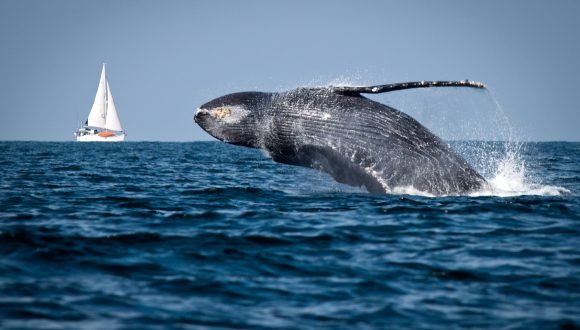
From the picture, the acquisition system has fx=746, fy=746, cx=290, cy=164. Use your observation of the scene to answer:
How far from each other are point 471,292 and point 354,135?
5397 mm

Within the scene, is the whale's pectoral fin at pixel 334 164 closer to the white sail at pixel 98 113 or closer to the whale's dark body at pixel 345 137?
the whale's dark body at pixel 345 137

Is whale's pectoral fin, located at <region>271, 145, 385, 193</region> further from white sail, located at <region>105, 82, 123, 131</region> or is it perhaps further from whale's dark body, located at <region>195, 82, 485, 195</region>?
white sail, located at <region>105, 82, 123, 131</region>

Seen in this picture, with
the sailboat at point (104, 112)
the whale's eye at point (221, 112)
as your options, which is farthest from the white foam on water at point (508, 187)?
the sailboat at point (104, 112)

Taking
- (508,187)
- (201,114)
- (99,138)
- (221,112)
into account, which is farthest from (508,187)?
(99,138)

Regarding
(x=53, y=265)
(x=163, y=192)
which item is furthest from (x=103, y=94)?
(x=53, y=265)

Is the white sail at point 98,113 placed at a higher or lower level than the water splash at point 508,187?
higher

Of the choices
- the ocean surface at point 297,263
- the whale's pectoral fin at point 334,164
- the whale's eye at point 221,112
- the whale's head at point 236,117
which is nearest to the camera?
the ocean surface at point 297,263

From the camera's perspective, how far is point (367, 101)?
12.5 metres

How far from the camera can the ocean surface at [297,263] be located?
21.4ft

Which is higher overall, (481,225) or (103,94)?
(103,94)

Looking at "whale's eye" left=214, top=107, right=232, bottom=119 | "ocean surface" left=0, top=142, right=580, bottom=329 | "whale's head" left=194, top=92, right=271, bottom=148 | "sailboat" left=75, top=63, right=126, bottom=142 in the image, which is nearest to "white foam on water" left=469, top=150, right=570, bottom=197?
"ocean surface" left=0, top=142, right=580, bottom=329

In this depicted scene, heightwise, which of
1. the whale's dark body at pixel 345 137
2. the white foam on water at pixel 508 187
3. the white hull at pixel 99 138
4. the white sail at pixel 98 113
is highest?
the white sail at pixel 98 113

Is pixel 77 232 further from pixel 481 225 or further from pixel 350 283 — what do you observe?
pixel 481 225

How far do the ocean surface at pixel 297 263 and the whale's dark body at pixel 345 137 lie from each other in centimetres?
A: 41
